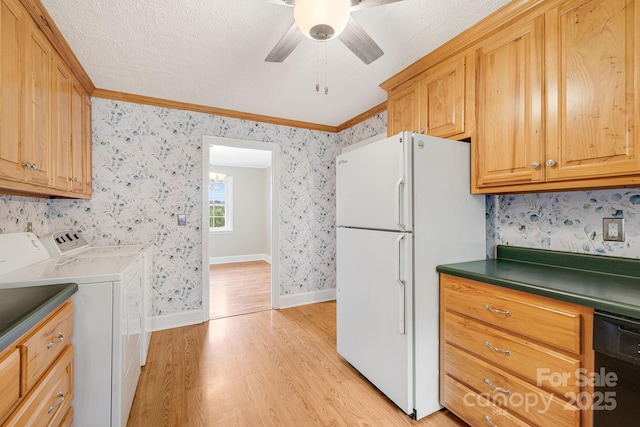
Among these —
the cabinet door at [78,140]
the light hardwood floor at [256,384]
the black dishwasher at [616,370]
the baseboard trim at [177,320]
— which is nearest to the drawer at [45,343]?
the light hardwood floor at [256,384]

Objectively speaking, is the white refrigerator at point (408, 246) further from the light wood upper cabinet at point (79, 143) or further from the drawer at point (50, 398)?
the light wood upper cabinet at point (79, 143)

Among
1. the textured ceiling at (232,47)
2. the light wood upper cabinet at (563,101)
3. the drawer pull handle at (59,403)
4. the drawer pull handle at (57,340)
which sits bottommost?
the drawer pull handle at (59,403)

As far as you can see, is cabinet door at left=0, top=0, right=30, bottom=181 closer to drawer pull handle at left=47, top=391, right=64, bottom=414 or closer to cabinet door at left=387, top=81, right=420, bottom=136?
drawer pull handle at left=47, top=391, right=64, bottom=414

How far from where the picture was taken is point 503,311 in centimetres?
135

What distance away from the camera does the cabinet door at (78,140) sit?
7.00 ft

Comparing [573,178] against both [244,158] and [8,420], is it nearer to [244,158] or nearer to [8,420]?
[8,420]

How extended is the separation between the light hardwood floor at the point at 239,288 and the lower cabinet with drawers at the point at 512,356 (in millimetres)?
2469

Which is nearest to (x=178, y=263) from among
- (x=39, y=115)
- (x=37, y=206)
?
(x=37, y=206)

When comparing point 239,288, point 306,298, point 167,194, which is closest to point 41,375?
point 167,194

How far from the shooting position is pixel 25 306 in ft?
3.26

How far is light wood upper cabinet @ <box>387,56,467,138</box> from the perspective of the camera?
1870mm

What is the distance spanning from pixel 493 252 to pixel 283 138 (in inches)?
104

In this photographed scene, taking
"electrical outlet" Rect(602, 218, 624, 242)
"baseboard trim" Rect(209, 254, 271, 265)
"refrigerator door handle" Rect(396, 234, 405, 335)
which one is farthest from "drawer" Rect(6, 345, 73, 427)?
"baseboard trim" Rect(209, 254, 271, 265)

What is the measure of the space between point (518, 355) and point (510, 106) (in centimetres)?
134
